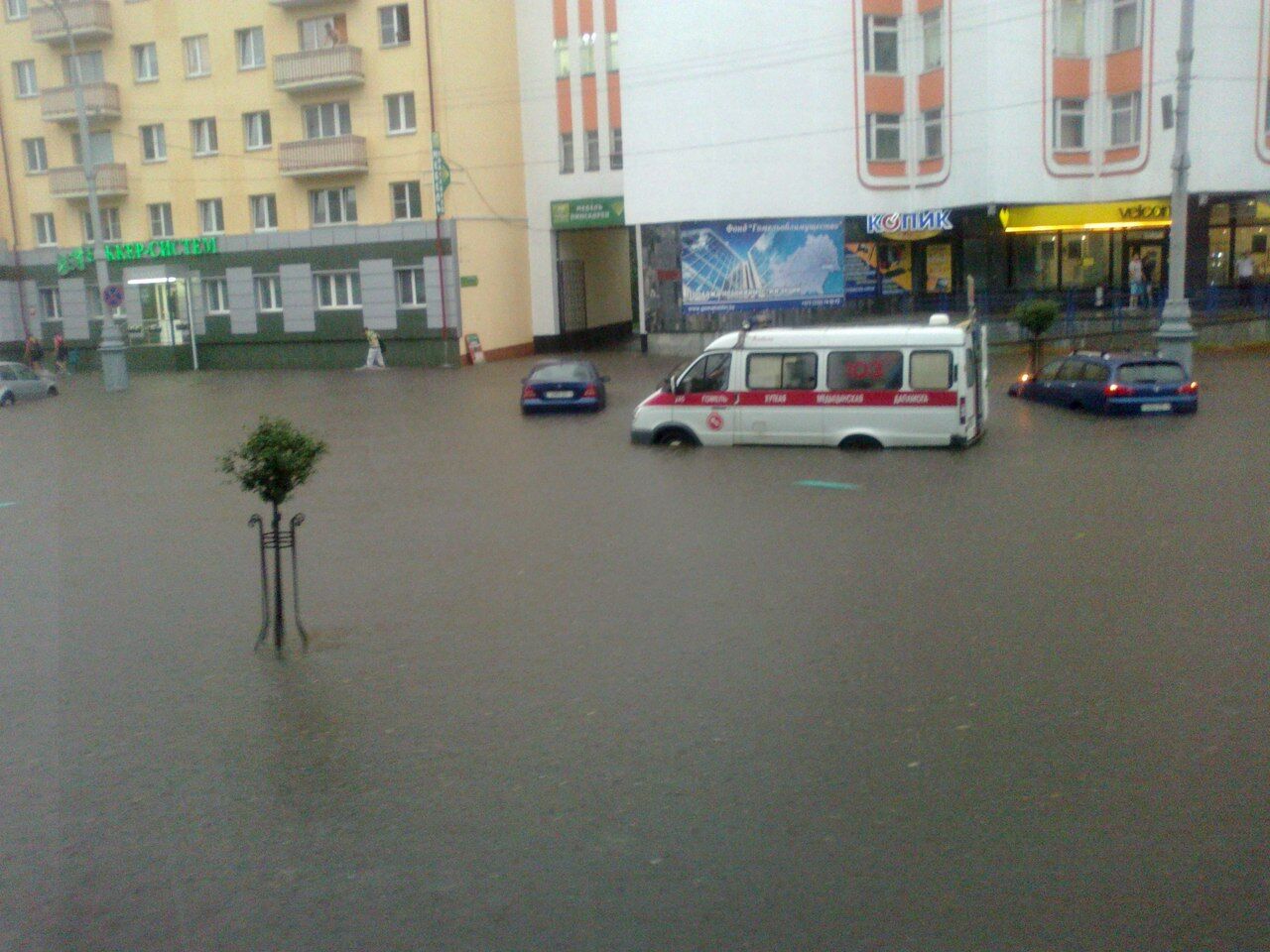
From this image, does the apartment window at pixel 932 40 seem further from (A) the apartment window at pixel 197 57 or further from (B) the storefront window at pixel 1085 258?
(A) the apartment window at pixel 197 57

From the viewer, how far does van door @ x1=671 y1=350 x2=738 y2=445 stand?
18922 mm

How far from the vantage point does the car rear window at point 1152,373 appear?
68.4 feet

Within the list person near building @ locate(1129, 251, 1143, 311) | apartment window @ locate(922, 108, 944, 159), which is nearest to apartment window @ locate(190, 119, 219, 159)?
apartment window @ locate(922, 108, 944, 159)

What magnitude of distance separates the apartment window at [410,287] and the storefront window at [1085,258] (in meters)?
21.0

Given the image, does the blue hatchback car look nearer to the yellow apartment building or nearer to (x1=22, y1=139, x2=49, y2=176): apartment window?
the yellow apartment building

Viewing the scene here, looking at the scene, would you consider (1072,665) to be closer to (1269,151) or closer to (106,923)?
(106,923)

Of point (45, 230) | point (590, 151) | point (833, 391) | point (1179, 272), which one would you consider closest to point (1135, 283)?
point (1179, 272)

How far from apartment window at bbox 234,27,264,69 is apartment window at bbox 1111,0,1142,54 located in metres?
27.8

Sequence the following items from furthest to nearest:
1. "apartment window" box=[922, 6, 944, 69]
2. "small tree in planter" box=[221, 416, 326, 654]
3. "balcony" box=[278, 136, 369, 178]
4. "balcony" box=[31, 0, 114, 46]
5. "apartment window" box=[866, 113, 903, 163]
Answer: "balcony" box=[31, 0, 114, 46] < "balcony" box=[278, 136, 369, 178] < "apartment window" box=[866, 113, 903, 163] < "apartment window" box=[922, 6, 944, 69] < "small tree in planter" box=[221, 416, 326, 654]

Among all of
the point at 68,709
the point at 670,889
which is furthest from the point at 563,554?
the point at 670,889

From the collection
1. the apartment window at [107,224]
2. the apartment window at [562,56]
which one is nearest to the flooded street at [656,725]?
the apartment window at [562,56]

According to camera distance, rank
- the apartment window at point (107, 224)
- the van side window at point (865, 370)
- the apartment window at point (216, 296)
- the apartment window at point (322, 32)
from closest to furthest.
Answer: the van side window at point (865, 370)
the apartment window at point (322, 32)
the apartment window at point (216, 296)
the apartment window at point (107, 224)

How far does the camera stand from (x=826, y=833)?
17.4 ft

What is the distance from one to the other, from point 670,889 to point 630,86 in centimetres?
3651
